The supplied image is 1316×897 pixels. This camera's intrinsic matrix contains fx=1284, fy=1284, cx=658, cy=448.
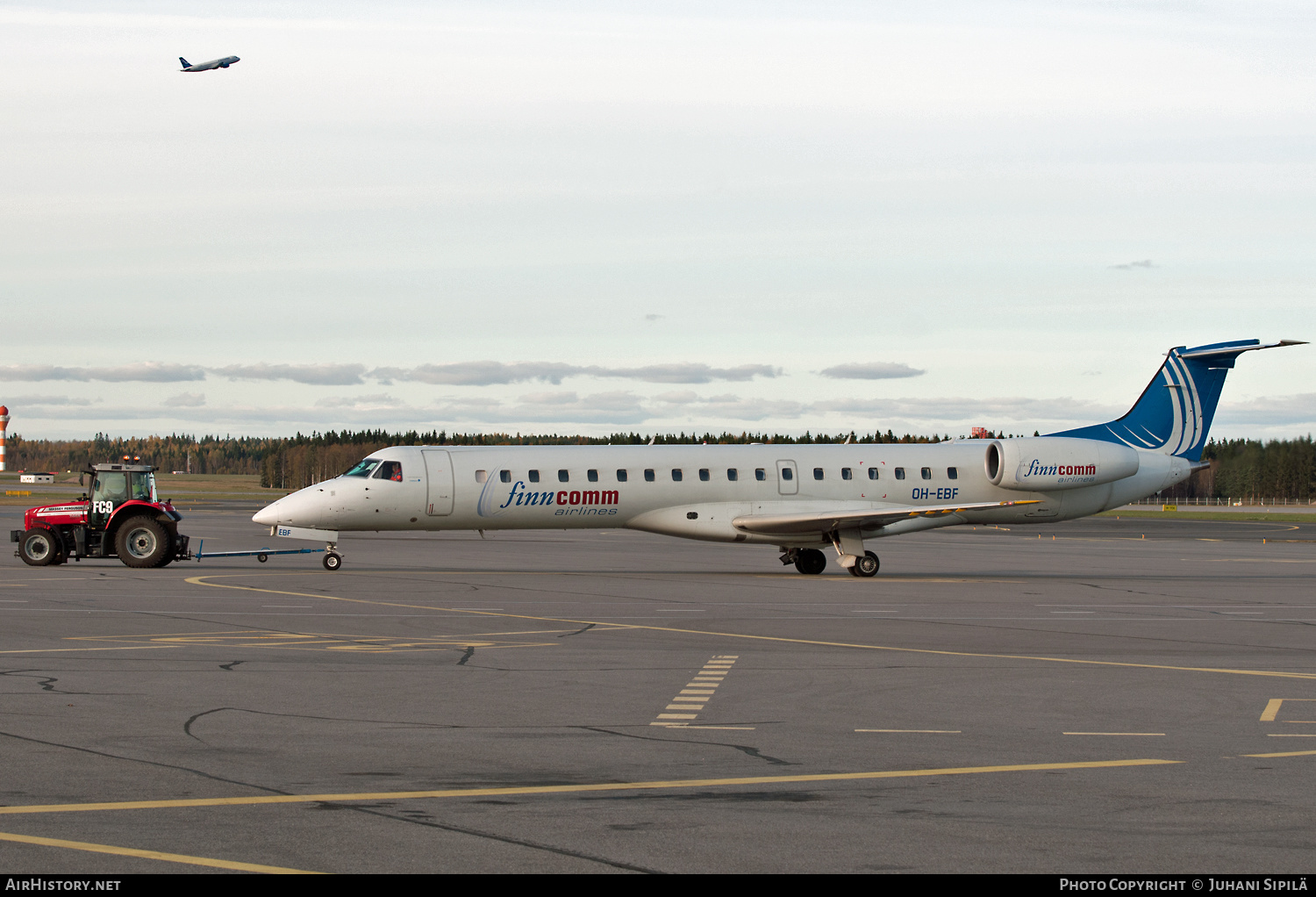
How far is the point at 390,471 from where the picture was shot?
34.0m

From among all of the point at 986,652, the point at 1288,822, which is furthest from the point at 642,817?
the point at 986,652

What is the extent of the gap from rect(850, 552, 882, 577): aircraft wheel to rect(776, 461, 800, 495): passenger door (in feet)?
8.93

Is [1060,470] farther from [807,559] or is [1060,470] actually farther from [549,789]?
[549,789]

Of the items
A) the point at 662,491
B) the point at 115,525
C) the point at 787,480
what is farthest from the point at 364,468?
the point at 787,480

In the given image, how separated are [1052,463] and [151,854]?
105ft

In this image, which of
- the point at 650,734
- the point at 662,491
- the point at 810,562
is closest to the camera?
the point at 650,734

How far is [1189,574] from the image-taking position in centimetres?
3525

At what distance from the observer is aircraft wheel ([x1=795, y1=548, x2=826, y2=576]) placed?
117 ft

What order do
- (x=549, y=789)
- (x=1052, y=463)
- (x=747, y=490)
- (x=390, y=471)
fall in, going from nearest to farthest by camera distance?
(x=549, y=789)
(x=390, y=471)
(x=747, y=490)
(x=1052, y=463)

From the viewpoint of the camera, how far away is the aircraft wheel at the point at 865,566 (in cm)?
3372

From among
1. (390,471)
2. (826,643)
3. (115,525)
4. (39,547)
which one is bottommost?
(826,643)

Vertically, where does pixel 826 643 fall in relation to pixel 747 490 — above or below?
below
